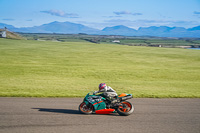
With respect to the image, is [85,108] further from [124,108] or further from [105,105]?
[124,108]

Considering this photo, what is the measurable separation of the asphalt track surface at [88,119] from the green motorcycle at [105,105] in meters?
0.32

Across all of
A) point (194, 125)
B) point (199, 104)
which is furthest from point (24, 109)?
point (199, 104)

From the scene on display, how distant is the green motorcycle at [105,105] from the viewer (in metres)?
11.4

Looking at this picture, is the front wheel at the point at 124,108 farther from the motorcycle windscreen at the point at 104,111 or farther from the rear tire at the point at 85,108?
the rear tire at the point at 85,108

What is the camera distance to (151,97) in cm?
1652

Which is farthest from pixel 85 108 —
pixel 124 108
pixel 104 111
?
pixel 124 108

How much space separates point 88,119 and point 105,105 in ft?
4.45

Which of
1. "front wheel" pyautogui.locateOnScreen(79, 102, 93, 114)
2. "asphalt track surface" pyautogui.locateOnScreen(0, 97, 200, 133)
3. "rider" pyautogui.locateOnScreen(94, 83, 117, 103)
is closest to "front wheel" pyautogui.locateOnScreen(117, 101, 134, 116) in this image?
"asphalt track surface" pyautogui.locateOnScreen(0, 97, 200, 133)

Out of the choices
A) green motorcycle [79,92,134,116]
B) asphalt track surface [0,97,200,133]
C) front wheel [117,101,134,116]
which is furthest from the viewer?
green motorcycle [79,92,134,116]

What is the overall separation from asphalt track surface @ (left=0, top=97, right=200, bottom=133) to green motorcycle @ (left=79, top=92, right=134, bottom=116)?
323mm

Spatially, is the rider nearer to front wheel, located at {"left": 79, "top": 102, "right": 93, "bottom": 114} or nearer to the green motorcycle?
the green motorcycle

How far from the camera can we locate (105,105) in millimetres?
11492

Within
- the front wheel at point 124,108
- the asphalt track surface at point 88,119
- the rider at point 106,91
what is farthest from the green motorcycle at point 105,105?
the asphalt track surface at point 88,119

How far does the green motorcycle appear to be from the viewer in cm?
1139
